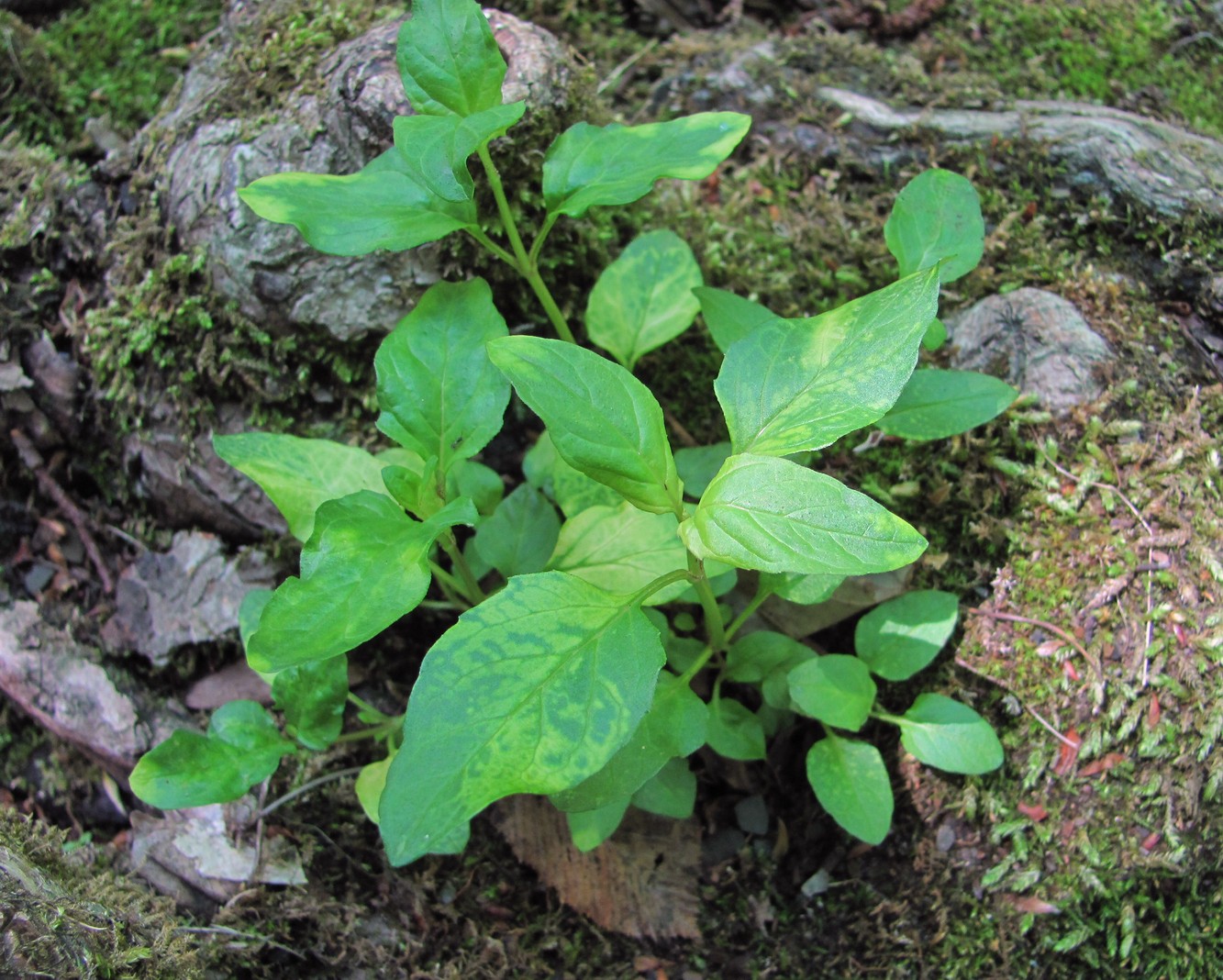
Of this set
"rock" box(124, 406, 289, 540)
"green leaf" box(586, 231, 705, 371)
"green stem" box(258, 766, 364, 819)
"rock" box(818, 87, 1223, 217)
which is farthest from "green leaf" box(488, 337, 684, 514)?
"rock" box(818, 87, 1223, 217)

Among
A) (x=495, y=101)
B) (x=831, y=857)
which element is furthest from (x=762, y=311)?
(x=831, y=857)

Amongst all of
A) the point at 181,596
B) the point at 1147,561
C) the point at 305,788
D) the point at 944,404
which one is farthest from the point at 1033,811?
the point at 181,596

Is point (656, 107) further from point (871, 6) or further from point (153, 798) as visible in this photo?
point (153, 798)

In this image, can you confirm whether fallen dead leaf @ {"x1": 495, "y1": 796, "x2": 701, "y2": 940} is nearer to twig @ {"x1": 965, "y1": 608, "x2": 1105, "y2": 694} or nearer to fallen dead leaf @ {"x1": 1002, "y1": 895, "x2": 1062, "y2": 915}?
fallen dead leaf @ {"x1": 1002, "y1": 895, "x2": 1062, "y2": 915}

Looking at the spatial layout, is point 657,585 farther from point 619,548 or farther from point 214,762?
point 214,762

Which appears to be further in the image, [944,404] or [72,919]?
[944,404]

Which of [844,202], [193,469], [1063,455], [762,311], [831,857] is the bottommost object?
[831,857]

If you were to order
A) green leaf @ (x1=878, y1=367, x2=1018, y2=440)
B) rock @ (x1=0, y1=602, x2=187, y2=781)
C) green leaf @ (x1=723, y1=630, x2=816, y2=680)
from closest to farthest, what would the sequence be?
Answer: 1. green leaf @ (x1=878, y1=367, x2=1018, y2=440)
2. green leaf @ (x1=723, y1=630, x2=816, y2=680)
3. rock @ (x1=0, y1=602, x2=187, y2=781)
